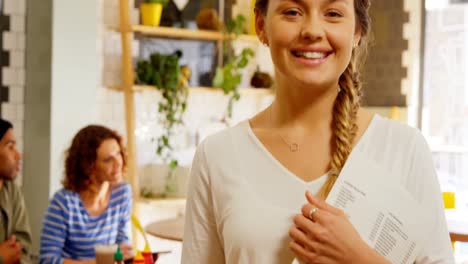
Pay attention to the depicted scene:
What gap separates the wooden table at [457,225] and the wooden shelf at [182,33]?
2309 mm

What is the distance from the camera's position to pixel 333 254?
1.08 m

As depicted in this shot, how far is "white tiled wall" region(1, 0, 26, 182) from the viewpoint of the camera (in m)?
4.53

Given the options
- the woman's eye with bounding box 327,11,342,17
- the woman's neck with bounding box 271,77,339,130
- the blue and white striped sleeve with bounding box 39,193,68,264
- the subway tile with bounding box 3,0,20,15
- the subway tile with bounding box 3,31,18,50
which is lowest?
the blue and white striped sleeve with bounding box 39,193,68,264

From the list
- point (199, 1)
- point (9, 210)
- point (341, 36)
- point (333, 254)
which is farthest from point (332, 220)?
point (199, 1)

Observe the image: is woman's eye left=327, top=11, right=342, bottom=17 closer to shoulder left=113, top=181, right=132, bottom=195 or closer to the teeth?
the teeth

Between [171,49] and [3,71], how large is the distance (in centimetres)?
126

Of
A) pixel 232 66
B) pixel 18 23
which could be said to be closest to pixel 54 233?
pixel 18 23

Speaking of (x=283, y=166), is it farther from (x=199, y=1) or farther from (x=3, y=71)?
(x=199, y=1)

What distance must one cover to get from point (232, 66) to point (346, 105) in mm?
4173

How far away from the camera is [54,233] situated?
135 inches

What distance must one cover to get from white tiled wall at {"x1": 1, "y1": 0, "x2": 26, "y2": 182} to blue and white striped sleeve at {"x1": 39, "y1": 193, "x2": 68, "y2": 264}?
47.8 inches


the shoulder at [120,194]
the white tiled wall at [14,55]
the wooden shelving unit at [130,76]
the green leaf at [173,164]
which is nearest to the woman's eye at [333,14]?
the shoulder at [120,194]

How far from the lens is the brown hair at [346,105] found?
1.18 metres

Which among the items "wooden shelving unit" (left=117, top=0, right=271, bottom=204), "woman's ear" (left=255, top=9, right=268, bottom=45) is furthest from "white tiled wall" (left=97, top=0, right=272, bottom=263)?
"woman's ear" (left=255, top=9, right=268, bottom=45)
